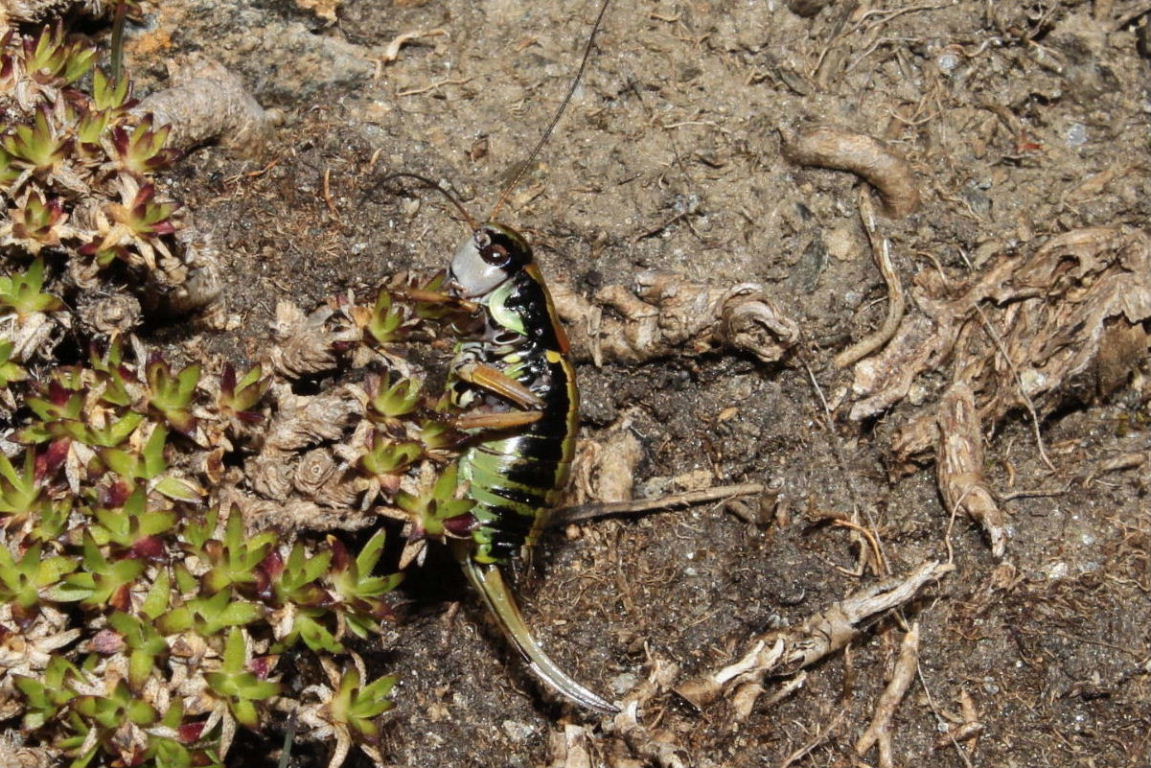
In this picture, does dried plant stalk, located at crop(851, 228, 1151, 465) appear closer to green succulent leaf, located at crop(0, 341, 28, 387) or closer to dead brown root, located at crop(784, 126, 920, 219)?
dead brown root, located at crop(784, 126, 920, 219)

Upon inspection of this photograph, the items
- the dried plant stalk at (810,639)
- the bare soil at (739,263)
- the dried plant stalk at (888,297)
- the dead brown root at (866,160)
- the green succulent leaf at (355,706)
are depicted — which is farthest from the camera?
the dead brown root at (866,160)

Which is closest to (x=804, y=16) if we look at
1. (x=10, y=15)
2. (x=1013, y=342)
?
(x=1013, y=342)

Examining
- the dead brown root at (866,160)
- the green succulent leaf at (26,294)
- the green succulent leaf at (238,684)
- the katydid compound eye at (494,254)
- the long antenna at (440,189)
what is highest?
the dead brown root at (866,160)

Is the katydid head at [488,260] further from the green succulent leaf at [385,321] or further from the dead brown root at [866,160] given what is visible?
the dead brown root at [866,160]

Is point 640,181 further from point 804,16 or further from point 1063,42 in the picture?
point 1063,42

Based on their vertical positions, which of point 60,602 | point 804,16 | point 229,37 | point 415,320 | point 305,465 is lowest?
point 60,602

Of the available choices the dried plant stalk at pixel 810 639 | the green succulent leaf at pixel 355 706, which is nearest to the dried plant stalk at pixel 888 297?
the dried plant stalk at pixel 810 639

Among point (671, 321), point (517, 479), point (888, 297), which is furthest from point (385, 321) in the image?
point (888, 297)
